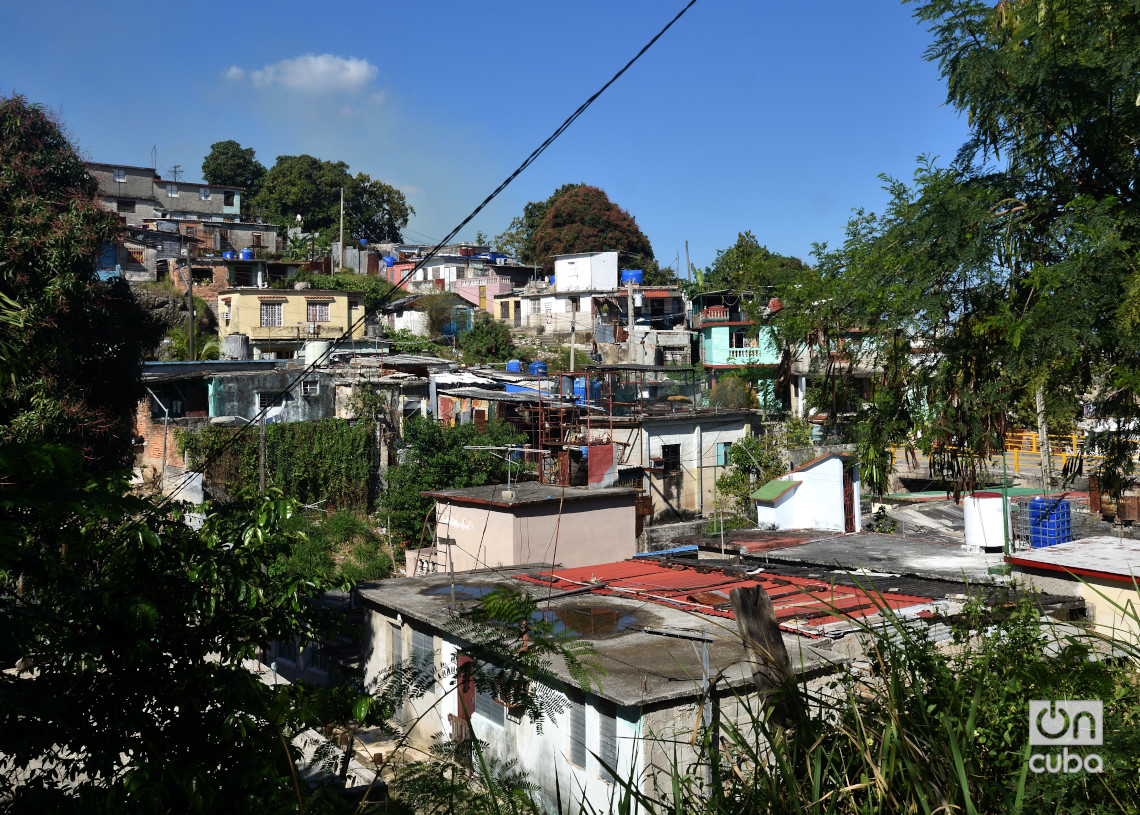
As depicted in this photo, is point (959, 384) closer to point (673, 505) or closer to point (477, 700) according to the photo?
point (477, 700)

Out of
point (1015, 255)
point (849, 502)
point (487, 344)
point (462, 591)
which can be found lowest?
point (462, 591)

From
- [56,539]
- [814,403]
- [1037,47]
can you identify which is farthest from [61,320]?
[1037,47]

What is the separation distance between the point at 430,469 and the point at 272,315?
1550 centimetres

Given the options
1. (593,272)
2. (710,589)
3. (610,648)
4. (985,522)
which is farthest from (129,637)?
(593,272)

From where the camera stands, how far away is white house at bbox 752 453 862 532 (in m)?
15.6

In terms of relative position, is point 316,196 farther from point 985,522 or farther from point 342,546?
point 985,522

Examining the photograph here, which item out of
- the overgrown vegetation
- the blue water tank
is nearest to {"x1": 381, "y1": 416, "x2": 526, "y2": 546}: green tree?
the overgrown vegetation

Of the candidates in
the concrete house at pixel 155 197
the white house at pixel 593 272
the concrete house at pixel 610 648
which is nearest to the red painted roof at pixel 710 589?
the concrete house at pixel 610 648

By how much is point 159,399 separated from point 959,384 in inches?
887

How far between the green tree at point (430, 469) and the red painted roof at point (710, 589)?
8769mm

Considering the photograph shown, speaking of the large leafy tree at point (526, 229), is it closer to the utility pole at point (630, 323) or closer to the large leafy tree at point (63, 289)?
the utility pole at point (630, 323)

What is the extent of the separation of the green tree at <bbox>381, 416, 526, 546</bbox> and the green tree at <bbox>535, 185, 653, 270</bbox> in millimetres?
28756

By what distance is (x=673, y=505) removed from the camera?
2309 cm

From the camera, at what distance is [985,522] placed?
11.7m
